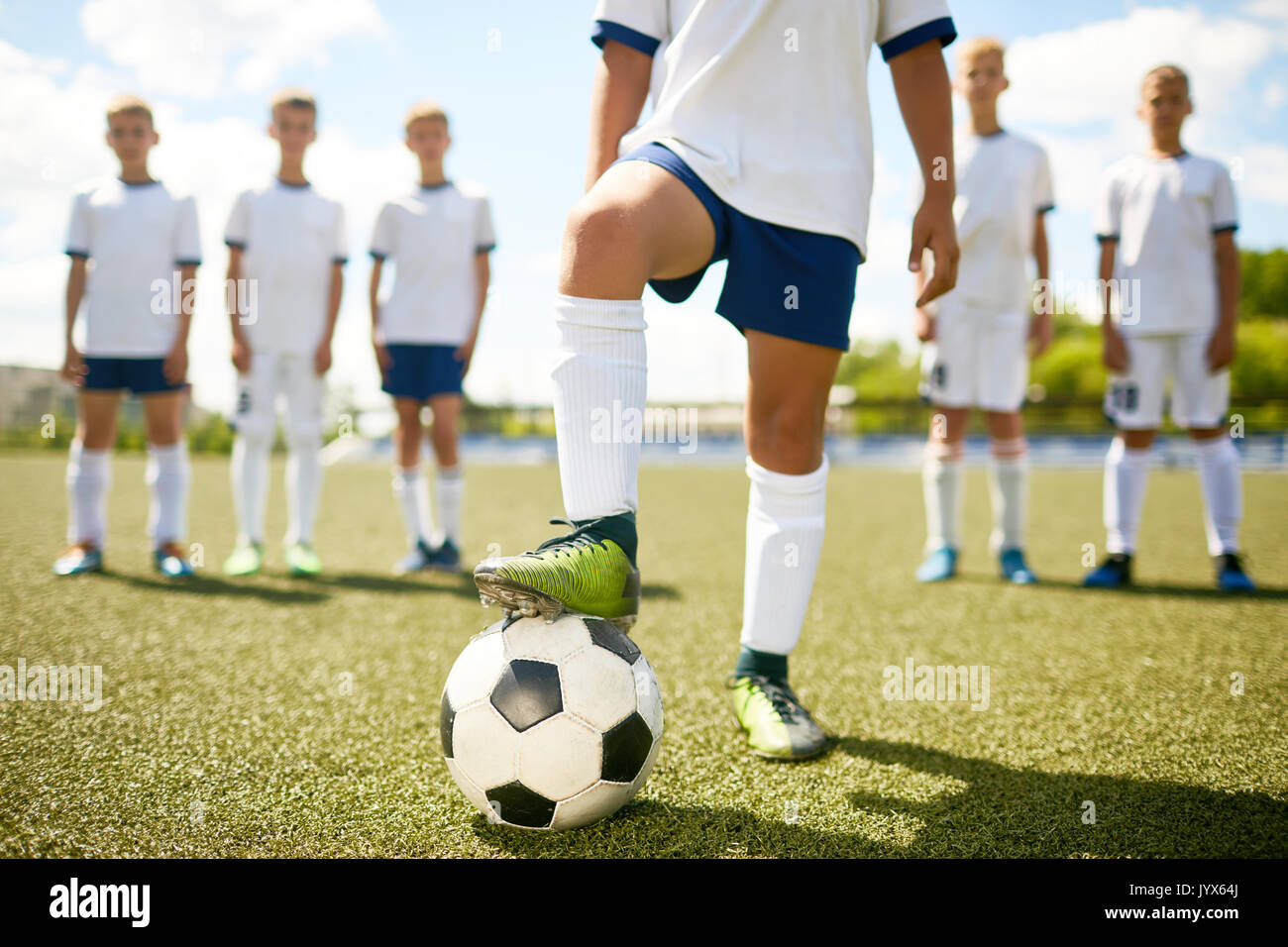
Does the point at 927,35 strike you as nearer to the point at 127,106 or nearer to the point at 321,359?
the point at 321,359

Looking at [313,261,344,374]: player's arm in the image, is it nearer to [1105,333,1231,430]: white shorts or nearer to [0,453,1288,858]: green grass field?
[0,453,1288,858]: green grass field

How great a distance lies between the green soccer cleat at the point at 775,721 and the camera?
5.72 feet

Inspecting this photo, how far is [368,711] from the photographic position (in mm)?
2064

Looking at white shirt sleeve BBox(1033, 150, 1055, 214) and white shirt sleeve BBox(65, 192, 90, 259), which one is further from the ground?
white shirt sleeve BBox(1033, 150, 1055, 214)

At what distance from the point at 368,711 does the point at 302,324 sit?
114 inches

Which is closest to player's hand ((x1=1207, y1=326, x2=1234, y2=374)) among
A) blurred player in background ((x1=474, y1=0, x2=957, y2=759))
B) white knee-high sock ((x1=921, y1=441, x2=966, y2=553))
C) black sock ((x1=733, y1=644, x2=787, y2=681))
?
white knee-high sock ((x1=921, y1=441, x2=966, y2=553))

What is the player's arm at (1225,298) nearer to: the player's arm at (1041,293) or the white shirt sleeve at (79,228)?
the player's arm at (1041,293)

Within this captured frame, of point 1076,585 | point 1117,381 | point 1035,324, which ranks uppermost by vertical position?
point 1035,324

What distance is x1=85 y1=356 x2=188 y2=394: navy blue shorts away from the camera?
4.12 m

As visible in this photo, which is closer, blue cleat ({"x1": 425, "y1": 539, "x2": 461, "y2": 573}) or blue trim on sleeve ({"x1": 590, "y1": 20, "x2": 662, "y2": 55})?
blue trim on sleeve ({"x1": 590, "y1": 20, "x2": 662, "y2": 55})

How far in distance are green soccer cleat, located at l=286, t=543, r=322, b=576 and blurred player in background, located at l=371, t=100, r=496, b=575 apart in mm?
436
